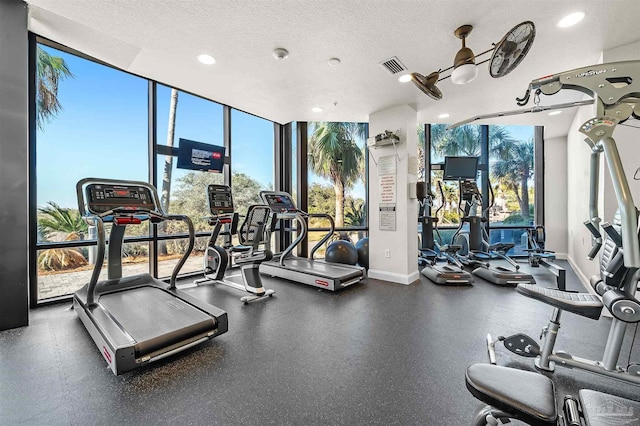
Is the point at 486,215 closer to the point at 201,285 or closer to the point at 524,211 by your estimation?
the point at 524,211

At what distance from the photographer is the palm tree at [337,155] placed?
6.31 m

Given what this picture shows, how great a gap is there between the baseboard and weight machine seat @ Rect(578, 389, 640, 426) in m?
3.34

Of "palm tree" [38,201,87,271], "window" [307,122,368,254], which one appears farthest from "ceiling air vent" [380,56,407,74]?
"palm tree" [38,201,87,271]

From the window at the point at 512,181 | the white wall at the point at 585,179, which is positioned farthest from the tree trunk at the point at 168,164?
the window at the point at 512,181

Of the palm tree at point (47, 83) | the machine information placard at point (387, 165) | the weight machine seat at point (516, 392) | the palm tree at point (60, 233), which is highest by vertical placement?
the palm tree at point (47, 83)

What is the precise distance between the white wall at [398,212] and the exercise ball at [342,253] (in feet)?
1.20

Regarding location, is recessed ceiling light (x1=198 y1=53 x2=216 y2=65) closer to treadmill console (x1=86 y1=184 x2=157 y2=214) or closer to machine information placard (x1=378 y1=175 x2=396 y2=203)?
treadmill console (x1=86 y1=184 x2=157 y2=214)

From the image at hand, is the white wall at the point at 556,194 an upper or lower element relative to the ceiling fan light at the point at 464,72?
lower

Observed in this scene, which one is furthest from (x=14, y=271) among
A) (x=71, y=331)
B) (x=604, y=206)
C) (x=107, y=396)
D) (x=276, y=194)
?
(x=604, y=206)

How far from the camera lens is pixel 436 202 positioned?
6.36 m

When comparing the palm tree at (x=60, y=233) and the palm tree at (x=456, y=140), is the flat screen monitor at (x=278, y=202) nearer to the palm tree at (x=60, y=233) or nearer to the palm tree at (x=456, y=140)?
the palm tree at (x=60, y=233)

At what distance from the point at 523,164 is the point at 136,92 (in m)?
8.09

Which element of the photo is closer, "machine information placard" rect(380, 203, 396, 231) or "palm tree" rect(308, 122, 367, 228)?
"machine information placard" rect(380, 203, 396, 231)

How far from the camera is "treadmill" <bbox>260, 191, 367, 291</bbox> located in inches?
160
